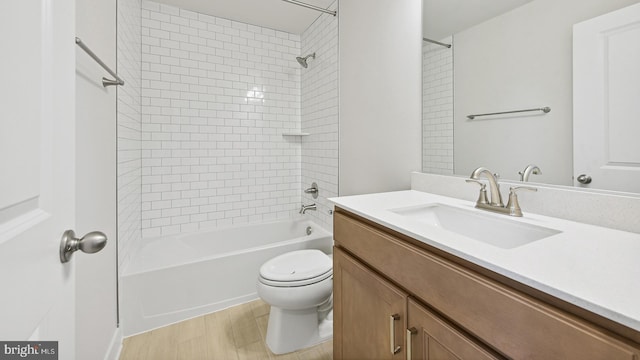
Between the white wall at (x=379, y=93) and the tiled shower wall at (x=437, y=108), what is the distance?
0.12ft

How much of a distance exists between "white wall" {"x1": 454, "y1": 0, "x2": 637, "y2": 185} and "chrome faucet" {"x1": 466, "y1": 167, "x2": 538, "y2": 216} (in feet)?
0.44

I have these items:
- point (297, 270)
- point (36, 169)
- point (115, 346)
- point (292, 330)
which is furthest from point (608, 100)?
point (115, 346)

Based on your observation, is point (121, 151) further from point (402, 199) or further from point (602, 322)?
point (602, 322)

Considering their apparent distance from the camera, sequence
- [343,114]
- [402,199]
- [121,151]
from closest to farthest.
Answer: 1. [402,199]
2. [121,151]
3. [343,114]

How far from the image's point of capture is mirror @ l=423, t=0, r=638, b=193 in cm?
90

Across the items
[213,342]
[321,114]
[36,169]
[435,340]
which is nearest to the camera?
[36,169]

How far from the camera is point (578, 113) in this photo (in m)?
0.86

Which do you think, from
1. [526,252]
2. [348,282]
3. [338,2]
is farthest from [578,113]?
[338,2]

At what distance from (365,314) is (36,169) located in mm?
960

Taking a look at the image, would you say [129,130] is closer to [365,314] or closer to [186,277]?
[186,277]

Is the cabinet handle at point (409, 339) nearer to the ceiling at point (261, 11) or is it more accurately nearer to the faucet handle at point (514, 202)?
the faucet handle at point (514, 202)

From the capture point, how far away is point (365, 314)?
0.94 meters

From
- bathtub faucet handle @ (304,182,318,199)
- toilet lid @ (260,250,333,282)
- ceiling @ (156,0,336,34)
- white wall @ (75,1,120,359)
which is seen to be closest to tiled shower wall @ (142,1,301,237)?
ceiling @ (156,0,336,34)

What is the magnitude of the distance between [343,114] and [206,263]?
1.52m
